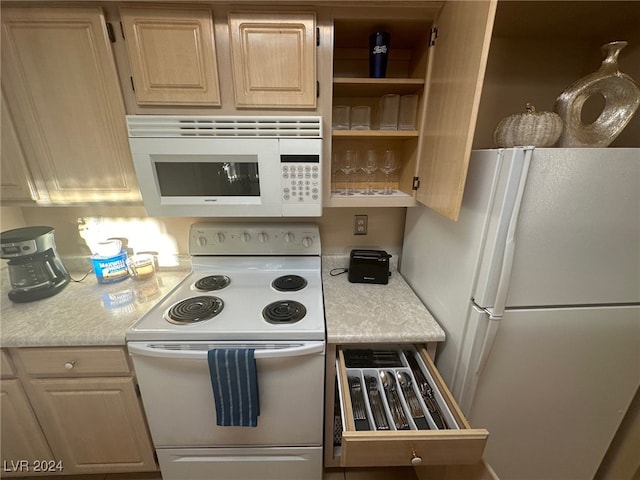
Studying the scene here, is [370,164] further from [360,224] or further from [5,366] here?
[5,366]

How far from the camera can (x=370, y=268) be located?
1439mm

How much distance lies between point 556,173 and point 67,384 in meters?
2.01

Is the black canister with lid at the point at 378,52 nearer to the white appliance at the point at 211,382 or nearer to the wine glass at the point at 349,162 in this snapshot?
the wine glass at the point at 349,162

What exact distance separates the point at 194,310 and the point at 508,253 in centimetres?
123

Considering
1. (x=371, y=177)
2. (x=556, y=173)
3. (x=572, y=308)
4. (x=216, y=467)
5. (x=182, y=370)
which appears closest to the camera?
(x=556, y=173)

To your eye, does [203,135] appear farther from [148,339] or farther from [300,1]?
[148,339]

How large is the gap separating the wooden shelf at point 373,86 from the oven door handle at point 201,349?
111 centimetres

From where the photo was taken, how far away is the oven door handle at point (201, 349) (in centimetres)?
95

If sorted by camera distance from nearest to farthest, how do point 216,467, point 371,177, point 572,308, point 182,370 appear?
point 572,308 → point 182,370 → point 216,467 → point 371,177

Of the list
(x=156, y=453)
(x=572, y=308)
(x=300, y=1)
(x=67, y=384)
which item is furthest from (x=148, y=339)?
(x=572, y=308)

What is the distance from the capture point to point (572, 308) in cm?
88

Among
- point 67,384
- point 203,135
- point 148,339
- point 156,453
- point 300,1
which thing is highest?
point 300,1

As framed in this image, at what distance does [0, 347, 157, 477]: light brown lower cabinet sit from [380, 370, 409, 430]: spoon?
1084mm

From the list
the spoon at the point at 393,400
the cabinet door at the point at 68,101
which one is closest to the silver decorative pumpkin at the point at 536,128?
the spoon at the point at 393,400
